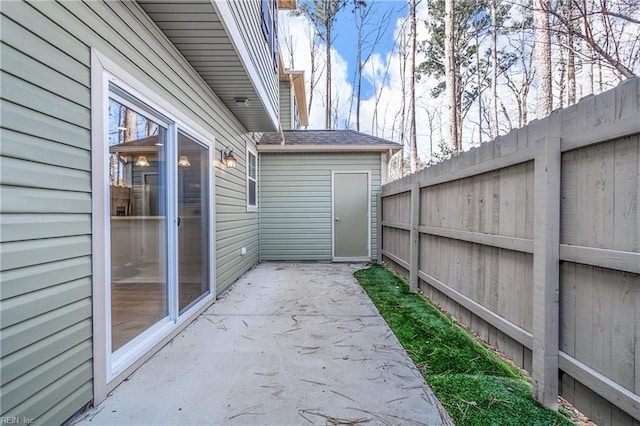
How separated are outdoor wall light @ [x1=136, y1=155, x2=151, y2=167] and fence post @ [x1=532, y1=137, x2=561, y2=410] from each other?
9.53 ft

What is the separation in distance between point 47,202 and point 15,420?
99 centimetres

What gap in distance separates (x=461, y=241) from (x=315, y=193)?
4.13 m

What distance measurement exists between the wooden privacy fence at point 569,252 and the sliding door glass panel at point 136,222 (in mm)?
2719

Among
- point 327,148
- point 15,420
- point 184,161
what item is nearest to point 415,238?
point 184,161

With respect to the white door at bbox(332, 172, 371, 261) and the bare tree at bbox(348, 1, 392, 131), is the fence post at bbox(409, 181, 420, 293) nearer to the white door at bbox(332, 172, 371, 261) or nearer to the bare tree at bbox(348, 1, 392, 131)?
the white door at bbox(332, 172, 371, 261)

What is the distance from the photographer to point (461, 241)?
10.1 ft

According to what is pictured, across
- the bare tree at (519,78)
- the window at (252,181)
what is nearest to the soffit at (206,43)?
the window at (252,181)

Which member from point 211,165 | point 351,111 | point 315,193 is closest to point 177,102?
point 211,165

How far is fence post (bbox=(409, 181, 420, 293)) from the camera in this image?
13.8ft

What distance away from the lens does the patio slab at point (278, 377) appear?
1777mm

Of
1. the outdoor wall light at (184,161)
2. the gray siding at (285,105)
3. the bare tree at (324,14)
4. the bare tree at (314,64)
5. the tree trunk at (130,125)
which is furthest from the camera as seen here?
the bare tree at (314,64)

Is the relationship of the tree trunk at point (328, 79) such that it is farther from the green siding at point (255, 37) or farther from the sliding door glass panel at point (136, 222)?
the sliding door glass panel at point (136, 222)

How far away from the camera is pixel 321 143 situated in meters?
6.72

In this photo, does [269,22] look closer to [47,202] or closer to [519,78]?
[47,202]
